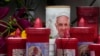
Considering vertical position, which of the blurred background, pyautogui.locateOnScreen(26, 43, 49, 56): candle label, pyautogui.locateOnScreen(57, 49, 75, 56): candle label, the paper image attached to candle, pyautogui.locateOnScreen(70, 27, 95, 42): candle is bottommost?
pyautogui.locateOnScreen(57, 49, 75, 56): candle label

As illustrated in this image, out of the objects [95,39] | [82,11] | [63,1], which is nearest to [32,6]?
[63,1]

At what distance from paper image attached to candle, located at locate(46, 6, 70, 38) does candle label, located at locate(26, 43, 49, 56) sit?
0.56ft

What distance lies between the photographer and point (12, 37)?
0.98 metres

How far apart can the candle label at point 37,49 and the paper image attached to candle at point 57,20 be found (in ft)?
0.56

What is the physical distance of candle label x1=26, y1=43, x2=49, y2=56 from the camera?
925 mm

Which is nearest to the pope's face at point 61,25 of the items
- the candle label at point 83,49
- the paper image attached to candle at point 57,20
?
the paper image attached to candle at point 57,20

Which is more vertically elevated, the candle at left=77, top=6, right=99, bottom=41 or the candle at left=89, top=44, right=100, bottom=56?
the candle at left=77, top=6, right=99, bottom=41

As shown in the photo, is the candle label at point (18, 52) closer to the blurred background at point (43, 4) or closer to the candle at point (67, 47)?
the candle at point (67, 47)

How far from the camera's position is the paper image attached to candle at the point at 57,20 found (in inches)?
42.9

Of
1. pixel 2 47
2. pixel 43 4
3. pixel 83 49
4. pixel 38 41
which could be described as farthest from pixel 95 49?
pixel 43 4

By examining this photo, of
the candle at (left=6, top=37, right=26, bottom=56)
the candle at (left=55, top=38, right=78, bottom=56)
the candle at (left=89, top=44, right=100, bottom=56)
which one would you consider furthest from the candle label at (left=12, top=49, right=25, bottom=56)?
the candle at (left=89, top=44, right=100, bottom=56)

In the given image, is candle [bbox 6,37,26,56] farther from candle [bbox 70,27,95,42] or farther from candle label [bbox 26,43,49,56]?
candle [bbox 70,27,95,42]

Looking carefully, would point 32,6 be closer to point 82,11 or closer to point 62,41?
point 82,11

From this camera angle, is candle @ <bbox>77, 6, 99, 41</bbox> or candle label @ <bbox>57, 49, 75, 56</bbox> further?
candle @ <bbox>77, 6, 99, 41</bbox>
